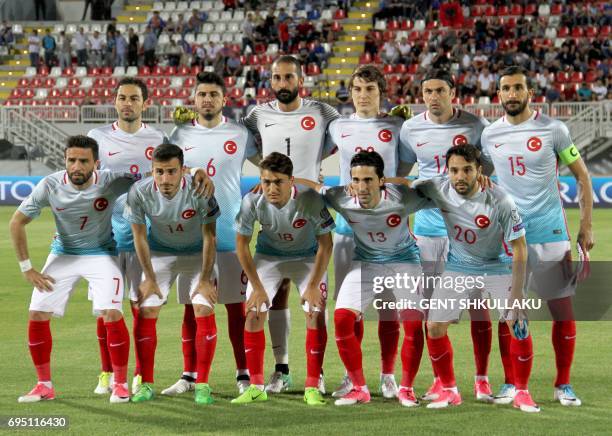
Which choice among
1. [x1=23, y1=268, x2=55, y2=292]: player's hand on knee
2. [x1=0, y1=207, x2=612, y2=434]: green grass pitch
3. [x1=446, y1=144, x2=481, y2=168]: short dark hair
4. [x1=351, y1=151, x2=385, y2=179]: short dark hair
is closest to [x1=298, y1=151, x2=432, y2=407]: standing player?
[x1=351, y1=151, x2=385, y2=179]: short dark hair

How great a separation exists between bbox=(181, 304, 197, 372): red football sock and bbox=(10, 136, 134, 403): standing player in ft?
1.92

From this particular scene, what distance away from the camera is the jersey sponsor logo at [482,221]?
23.7ft

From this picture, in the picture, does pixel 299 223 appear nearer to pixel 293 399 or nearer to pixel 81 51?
pixel 293 399

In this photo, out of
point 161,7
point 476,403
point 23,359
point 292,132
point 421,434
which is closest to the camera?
point 421,434

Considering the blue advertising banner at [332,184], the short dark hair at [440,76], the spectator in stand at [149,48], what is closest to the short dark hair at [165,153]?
the short dark hair at [440,76]

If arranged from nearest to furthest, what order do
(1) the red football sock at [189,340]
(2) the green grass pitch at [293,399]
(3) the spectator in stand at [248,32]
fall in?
(2) the green grass pitch at [293,399] → (1) the red football sock at [189,340] → (3) the spectator in stand at [248,32]

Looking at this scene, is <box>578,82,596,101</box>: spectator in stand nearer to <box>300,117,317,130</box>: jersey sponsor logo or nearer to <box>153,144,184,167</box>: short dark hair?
<box>300,117,317,130</box>: jersey sponsor logo

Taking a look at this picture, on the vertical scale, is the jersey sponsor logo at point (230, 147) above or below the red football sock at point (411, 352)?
above

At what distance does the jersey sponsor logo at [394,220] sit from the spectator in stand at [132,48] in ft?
81.0

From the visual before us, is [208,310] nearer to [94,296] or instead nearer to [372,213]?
[94,296]

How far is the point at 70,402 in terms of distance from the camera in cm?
751

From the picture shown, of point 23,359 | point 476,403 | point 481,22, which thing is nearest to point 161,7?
point 481,22

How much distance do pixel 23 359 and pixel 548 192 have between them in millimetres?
4381

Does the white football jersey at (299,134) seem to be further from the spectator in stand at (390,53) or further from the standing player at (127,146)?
the spectator in stand at (390,53)
